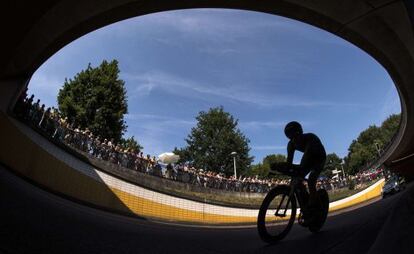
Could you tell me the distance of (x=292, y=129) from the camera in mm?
4918

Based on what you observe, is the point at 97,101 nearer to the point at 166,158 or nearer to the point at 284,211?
the point at 166,158

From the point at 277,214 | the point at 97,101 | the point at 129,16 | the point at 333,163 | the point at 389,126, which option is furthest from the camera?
the point at 333,163

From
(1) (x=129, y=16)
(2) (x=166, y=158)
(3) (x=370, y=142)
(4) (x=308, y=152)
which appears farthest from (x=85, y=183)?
(3) (x=370, y=142)

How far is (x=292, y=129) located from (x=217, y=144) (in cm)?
5066

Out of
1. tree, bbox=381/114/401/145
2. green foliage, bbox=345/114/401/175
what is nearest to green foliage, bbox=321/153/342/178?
green foliage, bbox=345/114/401/175

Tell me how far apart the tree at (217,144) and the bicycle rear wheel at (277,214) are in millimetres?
49372

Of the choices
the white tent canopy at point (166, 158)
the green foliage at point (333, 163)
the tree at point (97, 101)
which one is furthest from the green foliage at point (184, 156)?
the green foliage at point (333, 163)

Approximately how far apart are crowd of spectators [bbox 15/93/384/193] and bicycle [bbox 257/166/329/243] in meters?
11.1

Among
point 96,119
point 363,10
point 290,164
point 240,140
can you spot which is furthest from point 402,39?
point 240,140

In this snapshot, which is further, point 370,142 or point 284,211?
point 370,142

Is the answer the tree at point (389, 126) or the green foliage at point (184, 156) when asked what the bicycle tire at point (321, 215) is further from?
the tree at point (389, 126)

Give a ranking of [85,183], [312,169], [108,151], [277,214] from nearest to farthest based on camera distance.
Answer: [277,214] → [312,169] → [85,183] → [108,151]

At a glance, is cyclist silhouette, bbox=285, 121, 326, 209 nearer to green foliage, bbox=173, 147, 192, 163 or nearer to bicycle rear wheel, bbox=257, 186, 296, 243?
bicycle rear wheel, bbox=257, 186, 296, 243

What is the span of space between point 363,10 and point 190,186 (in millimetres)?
18090
